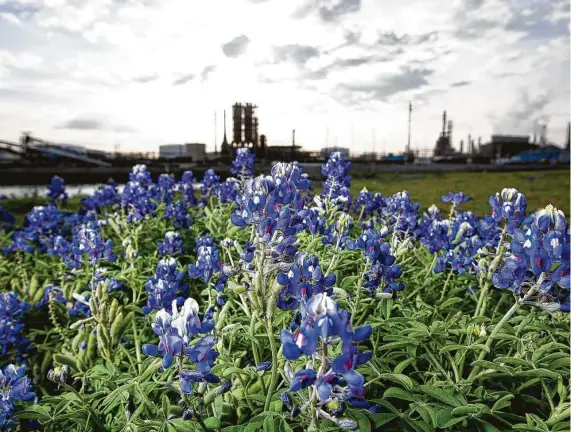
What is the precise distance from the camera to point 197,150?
1995cm

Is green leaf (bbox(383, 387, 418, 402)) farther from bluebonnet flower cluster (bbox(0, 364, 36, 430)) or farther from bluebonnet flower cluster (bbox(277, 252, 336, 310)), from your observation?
bluebonnet flower cluster (bbox(0, 364, 36, 430))

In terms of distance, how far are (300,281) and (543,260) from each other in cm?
86

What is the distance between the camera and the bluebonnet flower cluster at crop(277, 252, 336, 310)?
145cm

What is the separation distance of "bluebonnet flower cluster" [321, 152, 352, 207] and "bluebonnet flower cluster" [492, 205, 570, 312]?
189 centimetres

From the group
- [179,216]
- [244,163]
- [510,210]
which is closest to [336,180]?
[244,163]

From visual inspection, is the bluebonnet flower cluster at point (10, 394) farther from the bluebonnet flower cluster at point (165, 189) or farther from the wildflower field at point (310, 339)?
the bluebonnet flower cluster at point (165, 189)

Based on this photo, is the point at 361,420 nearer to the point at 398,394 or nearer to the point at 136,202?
the point at 398,394

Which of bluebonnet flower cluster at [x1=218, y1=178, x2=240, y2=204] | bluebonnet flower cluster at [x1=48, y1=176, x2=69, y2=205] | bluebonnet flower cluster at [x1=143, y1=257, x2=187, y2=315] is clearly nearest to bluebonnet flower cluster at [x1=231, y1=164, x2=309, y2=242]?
bluebonnet flower cluster at [x1=143, y1=257, x2=187, y2=315]

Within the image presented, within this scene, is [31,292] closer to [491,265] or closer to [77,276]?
[77,276]

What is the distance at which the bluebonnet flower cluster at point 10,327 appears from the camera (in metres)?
2.97

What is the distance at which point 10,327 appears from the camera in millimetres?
2994

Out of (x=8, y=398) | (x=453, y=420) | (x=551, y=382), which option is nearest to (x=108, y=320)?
Answer: (x=8, y=398)

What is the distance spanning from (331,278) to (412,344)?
66 centimetres

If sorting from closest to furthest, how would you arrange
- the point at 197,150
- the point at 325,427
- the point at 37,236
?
the point at 325,427
the point at 37,236
the point at 197,150
